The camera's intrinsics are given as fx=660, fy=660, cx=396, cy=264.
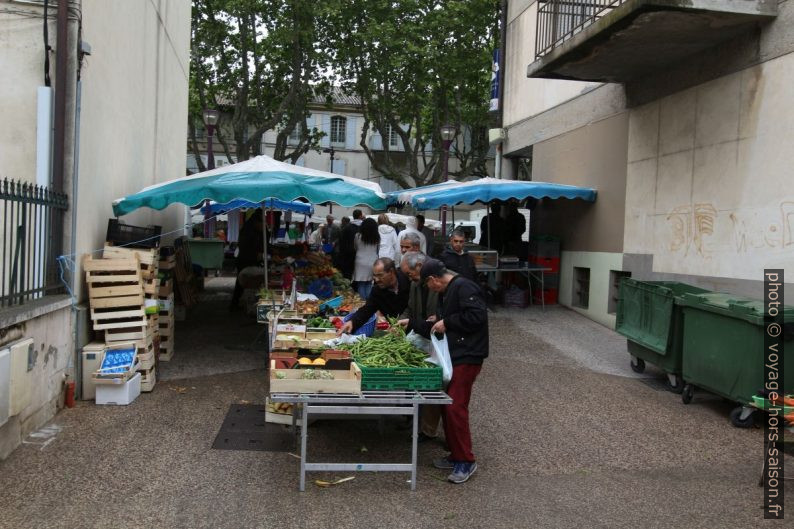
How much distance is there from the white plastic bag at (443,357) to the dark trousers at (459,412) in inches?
3.5

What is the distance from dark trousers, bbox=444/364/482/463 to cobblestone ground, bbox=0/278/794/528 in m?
0.28

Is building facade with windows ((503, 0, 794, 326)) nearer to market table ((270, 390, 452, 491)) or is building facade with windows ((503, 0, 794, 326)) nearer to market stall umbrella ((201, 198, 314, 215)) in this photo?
market stall umbrella ((201, 198, 314, 215))

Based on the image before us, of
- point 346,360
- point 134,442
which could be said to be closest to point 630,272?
point 346,360

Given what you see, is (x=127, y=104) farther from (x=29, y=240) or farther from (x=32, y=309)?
(x=32, y=309)

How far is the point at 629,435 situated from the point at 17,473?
210 inches

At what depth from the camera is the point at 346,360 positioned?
4961 millimetres

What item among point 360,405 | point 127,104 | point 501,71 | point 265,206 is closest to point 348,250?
point 265,206

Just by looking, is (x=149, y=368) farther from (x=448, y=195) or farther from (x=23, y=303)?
(x=448, y=195)

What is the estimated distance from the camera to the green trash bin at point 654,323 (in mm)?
7754

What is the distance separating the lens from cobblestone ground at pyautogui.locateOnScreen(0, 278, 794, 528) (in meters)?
4.50

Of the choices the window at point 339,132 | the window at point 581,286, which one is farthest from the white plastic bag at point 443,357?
the window at point 339,132

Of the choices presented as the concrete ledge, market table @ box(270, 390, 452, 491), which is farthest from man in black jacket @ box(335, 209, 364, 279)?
market table @ box(270, 390, 452, 491)

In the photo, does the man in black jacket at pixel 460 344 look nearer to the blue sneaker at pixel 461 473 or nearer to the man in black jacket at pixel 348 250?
the blue sneaker at pixel 461 473

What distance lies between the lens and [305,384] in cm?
474
